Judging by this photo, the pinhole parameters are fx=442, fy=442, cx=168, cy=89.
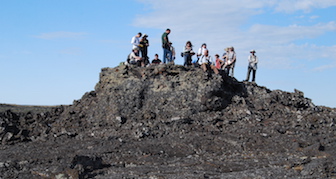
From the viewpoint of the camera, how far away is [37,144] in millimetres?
17531

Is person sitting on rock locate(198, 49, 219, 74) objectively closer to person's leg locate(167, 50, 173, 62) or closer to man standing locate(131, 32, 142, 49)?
person's leg locate(167, 50, 173, 62)

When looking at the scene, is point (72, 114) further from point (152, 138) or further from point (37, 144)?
point (152, 138)

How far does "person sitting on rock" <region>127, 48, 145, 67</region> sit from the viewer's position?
2086 centimetres

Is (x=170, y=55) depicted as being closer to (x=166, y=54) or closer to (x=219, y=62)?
(x=166, y=54)

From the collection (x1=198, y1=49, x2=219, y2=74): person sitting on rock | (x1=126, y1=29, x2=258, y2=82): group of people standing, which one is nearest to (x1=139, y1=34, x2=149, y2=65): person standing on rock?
(x1=126, y1=29, x2=258, y2=82): group of people standing

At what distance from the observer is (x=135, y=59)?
21.0 metres

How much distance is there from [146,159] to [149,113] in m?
4.87

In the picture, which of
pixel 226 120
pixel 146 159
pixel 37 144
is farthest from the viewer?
pixel 226 120

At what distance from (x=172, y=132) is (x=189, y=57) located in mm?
4933

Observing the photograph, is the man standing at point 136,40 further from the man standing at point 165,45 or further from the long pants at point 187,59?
the long pants at point 187,59

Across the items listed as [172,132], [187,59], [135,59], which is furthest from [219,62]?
[172,132]

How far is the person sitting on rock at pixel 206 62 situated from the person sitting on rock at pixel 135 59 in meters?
2.87

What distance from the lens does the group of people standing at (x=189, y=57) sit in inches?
798

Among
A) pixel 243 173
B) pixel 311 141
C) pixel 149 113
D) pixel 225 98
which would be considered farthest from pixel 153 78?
pixel 243 173
